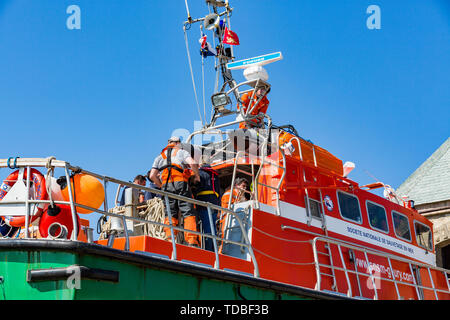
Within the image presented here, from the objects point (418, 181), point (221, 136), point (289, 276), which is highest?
point (418, 181)

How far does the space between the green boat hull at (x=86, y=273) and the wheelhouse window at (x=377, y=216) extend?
14.4ft

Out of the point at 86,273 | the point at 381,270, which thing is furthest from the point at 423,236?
the point at 86,273

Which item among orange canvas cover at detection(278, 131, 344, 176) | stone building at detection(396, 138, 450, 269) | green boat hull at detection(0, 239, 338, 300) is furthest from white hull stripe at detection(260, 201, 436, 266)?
stone building at detection(396, 138, 450, 269)

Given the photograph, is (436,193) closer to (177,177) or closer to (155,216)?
(177,177)

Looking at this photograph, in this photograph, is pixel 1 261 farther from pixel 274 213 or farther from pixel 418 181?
pixel 418 181

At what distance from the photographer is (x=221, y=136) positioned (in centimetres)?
927

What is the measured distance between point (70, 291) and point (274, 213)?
348 centimetres

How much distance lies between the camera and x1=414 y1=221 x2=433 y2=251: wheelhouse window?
35.3 feet

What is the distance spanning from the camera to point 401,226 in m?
10.3

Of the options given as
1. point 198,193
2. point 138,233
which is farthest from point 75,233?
point 198,193

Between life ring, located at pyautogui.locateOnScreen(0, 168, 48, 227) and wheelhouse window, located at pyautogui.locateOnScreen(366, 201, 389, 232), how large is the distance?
563cm

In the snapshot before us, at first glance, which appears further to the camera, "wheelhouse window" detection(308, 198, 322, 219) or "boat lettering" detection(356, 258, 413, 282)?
"boat lettering" detection(356, 258, 413, 282)

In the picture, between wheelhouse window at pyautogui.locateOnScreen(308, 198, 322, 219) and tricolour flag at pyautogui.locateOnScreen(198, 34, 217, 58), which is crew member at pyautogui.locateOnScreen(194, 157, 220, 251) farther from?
tricolour flag at pyautogui.locateOnScreen(198, 34, 217, 58)
